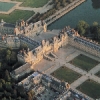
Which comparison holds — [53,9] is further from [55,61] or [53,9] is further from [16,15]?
[55,61]

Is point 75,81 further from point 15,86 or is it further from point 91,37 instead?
point 91,37

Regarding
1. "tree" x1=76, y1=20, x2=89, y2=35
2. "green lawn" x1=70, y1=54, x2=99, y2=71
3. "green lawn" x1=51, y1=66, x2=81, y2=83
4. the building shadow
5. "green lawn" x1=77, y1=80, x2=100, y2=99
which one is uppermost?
the building shadow

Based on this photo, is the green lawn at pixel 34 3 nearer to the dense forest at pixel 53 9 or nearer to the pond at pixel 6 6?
the dense forest at pixel 53 9

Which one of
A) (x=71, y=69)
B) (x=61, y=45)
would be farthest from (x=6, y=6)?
(x=71, y=69)

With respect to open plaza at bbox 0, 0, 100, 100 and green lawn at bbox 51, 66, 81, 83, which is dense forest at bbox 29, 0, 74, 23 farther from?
green lawn at bbox 51, 66, 81, 83

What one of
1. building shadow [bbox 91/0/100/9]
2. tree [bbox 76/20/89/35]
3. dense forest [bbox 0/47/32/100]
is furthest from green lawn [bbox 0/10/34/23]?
dense forest [bbox 0/47/32/100]

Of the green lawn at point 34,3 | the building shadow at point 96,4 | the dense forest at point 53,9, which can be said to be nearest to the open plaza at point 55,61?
the dense forest at point 53,9

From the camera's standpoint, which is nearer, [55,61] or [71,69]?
[71,69]
